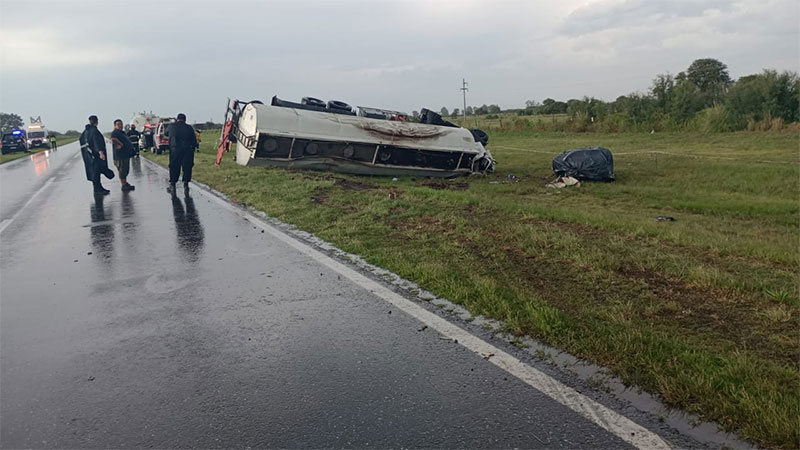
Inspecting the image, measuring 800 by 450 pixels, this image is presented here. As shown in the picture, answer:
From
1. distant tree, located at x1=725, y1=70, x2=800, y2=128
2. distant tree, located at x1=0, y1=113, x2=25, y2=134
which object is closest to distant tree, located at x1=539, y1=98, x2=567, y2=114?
distant tree, located at x1=725, y1=70, x2=800, y2=128

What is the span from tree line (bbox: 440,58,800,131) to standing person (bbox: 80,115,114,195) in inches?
1084

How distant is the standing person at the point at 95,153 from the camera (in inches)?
549

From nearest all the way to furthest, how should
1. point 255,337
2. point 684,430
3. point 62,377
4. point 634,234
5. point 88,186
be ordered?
point 684,430
point 62,377
point 255,337
point 634,234
point 88,186

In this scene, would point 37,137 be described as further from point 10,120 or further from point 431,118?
point 10,120

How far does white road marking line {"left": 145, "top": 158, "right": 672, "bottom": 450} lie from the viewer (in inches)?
113

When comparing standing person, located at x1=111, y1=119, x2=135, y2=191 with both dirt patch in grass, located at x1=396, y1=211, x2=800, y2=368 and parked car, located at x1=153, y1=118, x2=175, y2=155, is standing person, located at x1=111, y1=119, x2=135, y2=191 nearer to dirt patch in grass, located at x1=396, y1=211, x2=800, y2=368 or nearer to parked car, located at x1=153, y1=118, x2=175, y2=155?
dirt patch in grass, located at x1=396, y1=211, x2=800, y2=368

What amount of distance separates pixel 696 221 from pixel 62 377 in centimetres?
974

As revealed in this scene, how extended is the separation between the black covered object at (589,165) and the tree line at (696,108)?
49.2ft

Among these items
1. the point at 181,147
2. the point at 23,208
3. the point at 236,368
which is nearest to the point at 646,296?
the point at 236,368

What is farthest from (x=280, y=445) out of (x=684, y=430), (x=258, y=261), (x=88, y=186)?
(x=88, y=186)

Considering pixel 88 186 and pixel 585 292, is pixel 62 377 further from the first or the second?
pixel 88 186

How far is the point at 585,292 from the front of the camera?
16.8ft

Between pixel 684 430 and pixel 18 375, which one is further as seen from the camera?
pixel 18 375

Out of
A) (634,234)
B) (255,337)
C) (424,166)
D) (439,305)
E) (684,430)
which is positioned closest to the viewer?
(684,430)
